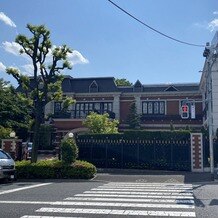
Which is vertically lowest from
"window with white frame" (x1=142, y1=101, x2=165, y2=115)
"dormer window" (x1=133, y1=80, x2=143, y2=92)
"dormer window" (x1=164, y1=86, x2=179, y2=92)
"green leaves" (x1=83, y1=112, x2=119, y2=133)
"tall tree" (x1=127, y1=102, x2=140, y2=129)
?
"green leaves" (x1=83, y1=112, x2=119, y2=133)

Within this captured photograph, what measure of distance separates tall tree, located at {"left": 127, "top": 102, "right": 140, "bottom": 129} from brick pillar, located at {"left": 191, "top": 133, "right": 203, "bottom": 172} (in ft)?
63.4

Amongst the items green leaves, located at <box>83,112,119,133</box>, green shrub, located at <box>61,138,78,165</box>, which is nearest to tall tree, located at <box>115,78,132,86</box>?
green leaves, located at <box>83,112,119,133</box>

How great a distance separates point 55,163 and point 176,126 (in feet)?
82.4

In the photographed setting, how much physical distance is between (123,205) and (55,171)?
27.3 ft

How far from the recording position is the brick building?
3997 centimetres

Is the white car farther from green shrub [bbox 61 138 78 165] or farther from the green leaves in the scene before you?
the green leaves

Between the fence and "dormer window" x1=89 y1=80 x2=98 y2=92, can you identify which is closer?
the fence

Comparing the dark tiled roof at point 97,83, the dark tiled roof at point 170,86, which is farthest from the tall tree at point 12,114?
the dark tiled roof at point 170,86

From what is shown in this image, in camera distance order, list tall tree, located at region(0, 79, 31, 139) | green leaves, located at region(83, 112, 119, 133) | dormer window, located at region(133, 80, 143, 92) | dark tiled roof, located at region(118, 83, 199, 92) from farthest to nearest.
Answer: dormer window, located at region(133, 80, 143, 92) → dark tiled roof, located at region(118, 83, 199, 92) → tall tree, located at region(0, 79, 31, 139) → green leaves, located at region(83, 112, 119, 133)

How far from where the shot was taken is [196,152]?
794 inches

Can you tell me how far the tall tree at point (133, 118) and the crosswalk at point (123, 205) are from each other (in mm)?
28205

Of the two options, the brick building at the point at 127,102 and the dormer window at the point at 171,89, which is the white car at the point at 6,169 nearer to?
the brick building at the point at 127,102

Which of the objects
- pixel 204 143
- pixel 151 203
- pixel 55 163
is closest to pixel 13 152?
pixel 55 163

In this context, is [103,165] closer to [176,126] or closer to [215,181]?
[215,181]
